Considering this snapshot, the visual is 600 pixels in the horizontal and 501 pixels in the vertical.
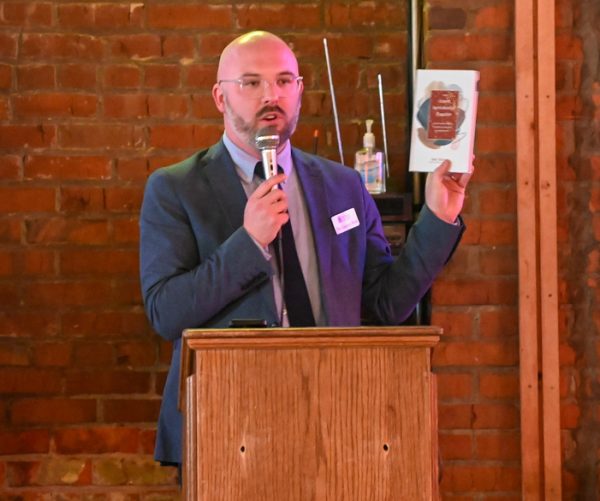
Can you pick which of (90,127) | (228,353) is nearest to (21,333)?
(90,127)

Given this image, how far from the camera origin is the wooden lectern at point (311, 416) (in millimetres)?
1819

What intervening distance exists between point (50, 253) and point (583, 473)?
1.77 metres

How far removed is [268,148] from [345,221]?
1.15 feet

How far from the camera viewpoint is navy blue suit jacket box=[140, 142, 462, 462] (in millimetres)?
2422

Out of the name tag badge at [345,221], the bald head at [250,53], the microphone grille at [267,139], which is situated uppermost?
the bald head at [250,53]

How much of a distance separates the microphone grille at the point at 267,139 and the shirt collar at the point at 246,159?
0.37 feet

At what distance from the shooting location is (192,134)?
3.58 meters

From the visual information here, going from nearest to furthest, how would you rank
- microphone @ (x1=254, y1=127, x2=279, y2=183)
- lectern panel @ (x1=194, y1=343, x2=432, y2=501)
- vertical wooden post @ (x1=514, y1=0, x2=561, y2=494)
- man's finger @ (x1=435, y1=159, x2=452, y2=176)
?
lectern panel @ (x1=194, y1=343, x2=432, y2=501), microphone @ (x1=254, y1=127, x2=279, y2=183), man's finger @ (x1=435, y1=159, x2=452, y2=176), vertical wooden post @ (x1=514, y1=0, x2=561, y2=494)

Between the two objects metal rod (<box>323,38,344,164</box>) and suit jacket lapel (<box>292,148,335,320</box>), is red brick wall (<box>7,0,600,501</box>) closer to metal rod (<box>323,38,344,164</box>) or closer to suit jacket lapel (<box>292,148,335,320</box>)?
metal rod (<box>323,38,344,164</box>)

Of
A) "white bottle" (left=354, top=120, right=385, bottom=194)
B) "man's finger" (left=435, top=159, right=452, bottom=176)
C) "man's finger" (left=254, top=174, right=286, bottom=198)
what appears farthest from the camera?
"white bottle" (left=354, top=120, right=385, bottom=194)

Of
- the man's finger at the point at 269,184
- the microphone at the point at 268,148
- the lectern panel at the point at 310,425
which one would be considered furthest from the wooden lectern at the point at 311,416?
the microphone at the point at 268,148

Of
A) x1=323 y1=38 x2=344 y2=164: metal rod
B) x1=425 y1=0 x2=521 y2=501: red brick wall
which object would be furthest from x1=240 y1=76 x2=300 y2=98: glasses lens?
x1=323 y1=38 x2=344 y2=164: metal rod

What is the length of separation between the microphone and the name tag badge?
0.27m

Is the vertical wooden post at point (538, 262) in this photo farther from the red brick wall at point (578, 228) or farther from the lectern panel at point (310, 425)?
the lectern panel at point (310, 425)
